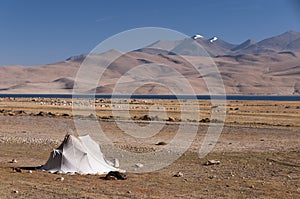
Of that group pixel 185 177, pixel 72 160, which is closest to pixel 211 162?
pixel 185 177

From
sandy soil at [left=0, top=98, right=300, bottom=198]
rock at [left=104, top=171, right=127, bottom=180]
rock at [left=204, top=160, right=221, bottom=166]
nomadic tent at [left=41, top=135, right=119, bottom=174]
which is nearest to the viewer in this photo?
sandy soil at [left=0, top=98, right=300, bottom=198]

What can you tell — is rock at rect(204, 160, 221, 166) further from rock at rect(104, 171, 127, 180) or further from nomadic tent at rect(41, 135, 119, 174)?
rock at rect(104, 171, 127, 180)

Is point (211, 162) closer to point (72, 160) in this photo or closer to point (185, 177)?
point (185, 177)

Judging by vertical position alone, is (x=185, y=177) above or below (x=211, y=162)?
above

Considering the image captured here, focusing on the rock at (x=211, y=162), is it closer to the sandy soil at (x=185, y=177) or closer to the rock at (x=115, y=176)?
the sandy soil at (x=185, y=177)

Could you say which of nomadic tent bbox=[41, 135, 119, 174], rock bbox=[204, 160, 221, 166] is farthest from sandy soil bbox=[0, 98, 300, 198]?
nomadic tent bbox=[41, 135, 119, 174]

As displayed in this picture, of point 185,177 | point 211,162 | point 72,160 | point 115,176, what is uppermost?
point 72,160

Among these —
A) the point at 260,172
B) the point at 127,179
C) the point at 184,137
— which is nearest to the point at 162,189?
the point at 127,179

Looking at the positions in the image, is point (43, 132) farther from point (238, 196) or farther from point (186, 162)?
point (238, 196)

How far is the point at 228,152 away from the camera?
25.7m

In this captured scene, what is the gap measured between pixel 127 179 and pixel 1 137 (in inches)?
724

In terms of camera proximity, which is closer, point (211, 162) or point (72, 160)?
point (72, 160)

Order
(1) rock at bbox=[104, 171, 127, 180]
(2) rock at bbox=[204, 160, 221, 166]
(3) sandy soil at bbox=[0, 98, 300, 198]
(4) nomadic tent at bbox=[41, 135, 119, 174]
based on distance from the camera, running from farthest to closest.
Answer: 1. (2) rock at bbox=[204, 160, 221, 166]
2. (4) nomadic tent at bbox=[41, 135, 119, 174]
3. (1) rock at bbox=[104, 171, 127, 180]
4. (3) sandy soil at bbox=[0, 98, 300, 198]

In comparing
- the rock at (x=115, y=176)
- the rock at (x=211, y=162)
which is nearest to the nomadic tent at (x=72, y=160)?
the rock at (x=115, y=176)
